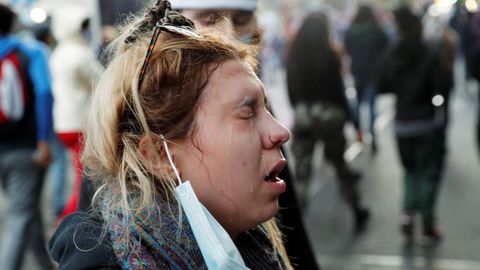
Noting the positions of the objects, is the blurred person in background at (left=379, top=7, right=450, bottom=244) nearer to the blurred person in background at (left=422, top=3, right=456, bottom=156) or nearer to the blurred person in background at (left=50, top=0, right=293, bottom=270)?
the blurred person in background at (left=422, top=3, right=456, bottom=156)

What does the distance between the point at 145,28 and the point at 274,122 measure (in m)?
0.30

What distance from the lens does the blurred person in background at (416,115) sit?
4406 mm

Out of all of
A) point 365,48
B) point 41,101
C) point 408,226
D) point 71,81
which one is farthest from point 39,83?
point 408,226

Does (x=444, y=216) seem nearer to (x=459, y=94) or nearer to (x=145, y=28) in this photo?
(x=459, y=94)

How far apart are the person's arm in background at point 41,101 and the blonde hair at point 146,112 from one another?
302 centimetres

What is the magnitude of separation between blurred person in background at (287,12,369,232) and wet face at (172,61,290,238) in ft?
11.9

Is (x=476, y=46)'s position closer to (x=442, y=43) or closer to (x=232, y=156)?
(x=442, y=43)

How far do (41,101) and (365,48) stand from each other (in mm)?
2098

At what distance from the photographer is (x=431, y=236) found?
4.77 m

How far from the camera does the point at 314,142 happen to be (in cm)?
498

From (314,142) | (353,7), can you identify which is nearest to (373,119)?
(314,142)

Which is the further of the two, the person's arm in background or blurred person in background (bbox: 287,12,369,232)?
blurred person in background (bbox: 287,12,369,232)

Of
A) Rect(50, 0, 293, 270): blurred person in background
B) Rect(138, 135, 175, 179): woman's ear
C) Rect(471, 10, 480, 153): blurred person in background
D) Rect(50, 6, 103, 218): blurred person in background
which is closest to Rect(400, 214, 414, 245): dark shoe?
Rect(471, 10, 480, 153): blurred person in background

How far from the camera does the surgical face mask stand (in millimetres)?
1148
